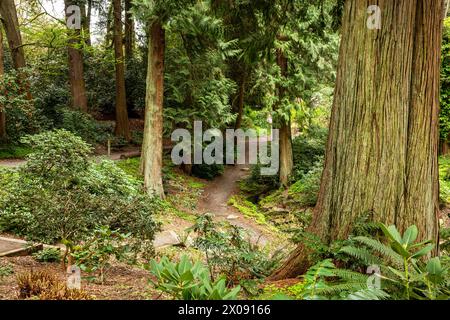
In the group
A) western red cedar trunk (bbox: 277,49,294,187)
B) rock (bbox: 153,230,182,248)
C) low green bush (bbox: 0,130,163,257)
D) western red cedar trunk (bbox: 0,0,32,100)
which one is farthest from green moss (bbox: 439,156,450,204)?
western red cedar trunk (bbox: 0,0,32,100)

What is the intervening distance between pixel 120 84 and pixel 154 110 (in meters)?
7.20

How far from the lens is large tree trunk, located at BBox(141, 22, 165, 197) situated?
1146 centimetres

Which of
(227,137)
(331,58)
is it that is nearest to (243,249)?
(331,58)

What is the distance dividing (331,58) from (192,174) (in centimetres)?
769

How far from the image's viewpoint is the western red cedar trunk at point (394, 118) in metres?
4.04

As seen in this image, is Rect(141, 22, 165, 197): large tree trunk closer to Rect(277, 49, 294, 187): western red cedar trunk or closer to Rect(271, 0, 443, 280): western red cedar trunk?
Rect(277, 49, 294, 187): western red cedar trunk

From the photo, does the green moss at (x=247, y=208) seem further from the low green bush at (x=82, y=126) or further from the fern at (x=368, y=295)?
the fern at (x=368, y=295)

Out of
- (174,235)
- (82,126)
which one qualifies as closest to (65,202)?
(174,235)

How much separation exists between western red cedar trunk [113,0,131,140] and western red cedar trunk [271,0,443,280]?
13906 mm

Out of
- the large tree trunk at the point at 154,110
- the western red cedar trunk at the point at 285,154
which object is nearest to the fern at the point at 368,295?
the large tree trunk at the point at 154,110

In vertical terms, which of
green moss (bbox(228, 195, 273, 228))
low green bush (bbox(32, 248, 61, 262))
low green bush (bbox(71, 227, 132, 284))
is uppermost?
low green bush (bbox(71, 227, 132, 284))

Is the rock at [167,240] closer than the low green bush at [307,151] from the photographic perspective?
Yes

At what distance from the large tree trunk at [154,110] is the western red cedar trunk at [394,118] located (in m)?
8.05
